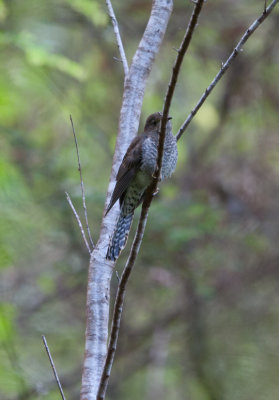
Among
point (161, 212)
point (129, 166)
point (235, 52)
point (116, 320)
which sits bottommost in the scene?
point (116, 320)

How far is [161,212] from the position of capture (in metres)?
6.07

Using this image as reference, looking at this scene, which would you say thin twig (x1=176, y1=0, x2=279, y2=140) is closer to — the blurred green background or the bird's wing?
the bird's wing

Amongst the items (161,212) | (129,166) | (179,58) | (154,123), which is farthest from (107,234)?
(161,212)

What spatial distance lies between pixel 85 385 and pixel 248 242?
12.2 feet

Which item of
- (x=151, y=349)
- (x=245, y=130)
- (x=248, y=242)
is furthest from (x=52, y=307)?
(x=245, y=130)

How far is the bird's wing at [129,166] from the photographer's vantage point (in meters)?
3.89

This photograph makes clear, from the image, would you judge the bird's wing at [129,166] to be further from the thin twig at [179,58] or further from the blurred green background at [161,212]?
the blurred green background at [161,212]

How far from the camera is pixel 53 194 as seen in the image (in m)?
6.25

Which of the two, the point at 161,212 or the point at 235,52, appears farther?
the point at 161,212

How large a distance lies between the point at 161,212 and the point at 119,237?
2504 millimetres

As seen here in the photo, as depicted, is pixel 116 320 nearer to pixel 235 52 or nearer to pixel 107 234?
pixel 107 234

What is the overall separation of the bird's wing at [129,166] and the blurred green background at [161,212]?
1.52 metres

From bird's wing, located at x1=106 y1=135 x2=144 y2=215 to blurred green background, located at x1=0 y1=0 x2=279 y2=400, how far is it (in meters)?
1.52

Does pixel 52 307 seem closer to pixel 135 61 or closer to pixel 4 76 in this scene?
pixel 4 76
